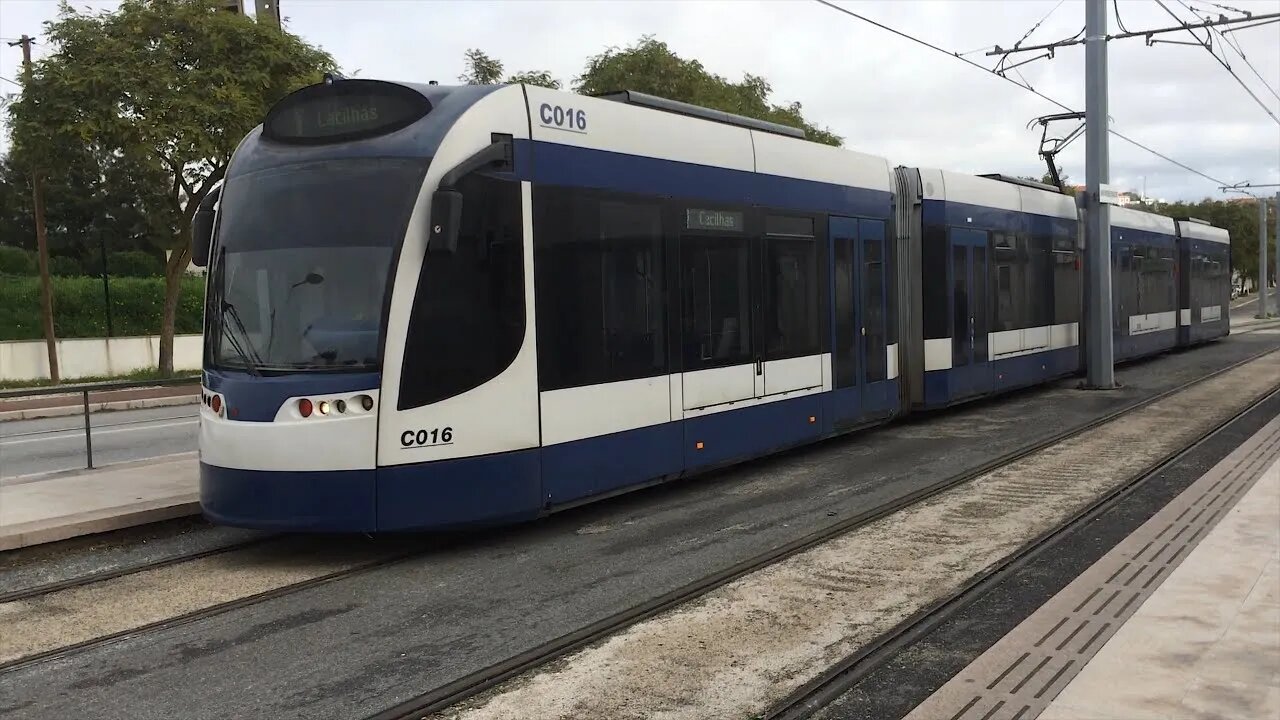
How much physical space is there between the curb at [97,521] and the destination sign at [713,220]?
16.2ft

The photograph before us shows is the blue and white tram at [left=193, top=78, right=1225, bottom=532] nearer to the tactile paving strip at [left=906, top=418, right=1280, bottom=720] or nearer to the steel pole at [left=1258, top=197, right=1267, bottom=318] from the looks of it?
the tactile paving strip at [left=906, top=418, right=1280, bottom=720]

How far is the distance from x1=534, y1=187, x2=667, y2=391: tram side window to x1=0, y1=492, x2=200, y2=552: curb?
11.1ft

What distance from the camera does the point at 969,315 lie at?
15.5 metres

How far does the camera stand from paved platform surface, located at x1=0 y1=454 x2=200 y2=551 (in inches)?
317

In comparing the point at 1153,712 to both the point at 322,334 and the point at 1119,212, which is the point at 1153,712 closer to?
the point at 322,334

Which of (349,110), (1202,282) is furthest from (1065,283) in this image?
(349,110)

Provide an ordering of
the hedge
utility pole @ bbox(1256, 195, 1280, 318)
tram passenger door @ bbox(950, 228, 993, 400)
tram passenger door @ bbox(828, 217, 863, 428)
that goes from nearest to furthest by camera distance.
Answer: tram passenger door @ bbox(828, 217, 863, 428)
tram passenger door @ bbox(950, 228, 993, 400)
the hedge
utility pole @ bbox(1256, 195, 1280, 318)

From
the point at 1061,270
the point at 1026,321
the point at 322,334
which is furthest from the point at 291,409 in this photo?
the point at 1061,270

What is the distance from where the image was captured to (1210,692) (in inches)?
182

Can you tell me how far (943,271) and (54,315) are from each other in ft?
97.0

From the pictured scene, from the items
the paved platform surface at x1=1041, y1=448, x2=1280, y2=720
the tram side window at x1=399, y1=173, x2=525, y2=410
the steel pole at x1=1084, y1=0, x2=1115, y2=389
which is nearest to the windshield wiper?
the tram side window at x1=399, y1=173, x2=525, y2=410

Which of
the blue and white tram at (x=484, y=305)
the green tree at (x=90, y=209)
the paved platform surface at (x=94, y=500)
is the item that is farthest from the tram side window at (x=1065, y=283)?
the green tree at (x=90, y=209)

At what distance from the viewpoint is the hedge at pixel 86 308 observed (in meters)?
32.7

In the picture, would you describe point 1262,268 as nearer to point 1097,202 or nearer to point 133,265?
point 1097,202
